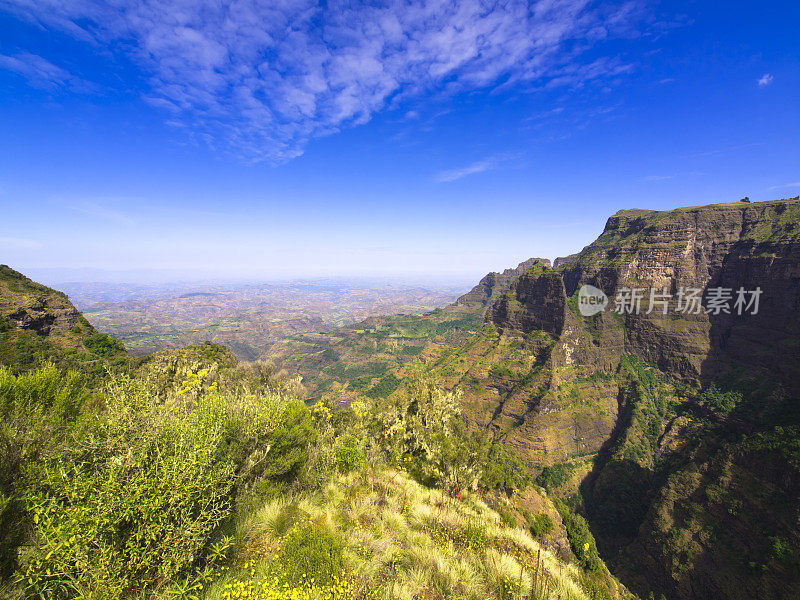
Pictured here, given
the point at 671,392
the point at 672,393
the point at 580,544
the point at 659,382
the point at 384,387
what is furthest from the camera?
the point at 384,387

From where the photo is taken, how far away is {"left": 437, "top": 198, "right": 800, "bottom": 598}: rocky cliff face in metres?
44.0

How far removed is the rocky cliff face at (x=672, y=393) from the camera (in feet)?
144

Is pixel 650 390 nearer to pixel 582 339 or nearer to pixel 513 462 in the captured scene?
pixel 582 339

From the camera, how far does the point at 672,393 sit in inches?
3760

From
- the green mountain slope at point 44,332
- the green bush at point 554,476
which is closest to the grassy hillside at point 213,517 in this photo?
the green mountain slope at point 44,332

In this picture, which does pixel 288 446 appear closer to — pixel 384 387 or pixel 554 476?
pixel 554 476

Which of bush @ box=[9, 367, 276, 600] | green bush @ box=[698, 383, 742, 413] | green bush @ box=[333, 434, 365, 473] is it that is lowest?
green bush @ box=[698, 383, 742, 413]

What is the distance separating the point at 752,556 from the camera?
131ft

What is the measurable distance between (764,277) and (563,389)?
72.6 metres

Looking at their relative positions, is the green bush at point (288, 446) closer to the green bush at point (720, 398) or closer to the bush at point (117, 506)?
the bush at point (117, 506)

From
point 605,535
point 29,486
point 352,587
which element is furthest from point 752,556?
point 29,486

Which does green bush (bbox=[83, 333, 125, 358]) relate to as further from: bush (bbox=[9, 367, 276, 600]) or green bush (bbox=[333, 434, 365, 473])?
bush (bbox=[9, 367, 276, 600])

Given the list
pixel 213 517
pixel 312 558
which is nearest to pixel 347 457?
pixel 312 558

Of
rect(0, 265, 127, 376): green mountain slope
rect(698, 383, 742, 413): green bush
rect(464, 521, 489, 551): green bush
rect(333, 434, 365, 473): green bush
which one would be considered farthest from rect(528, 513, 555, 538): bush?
rect(698, 383, 742, 413): green bush
